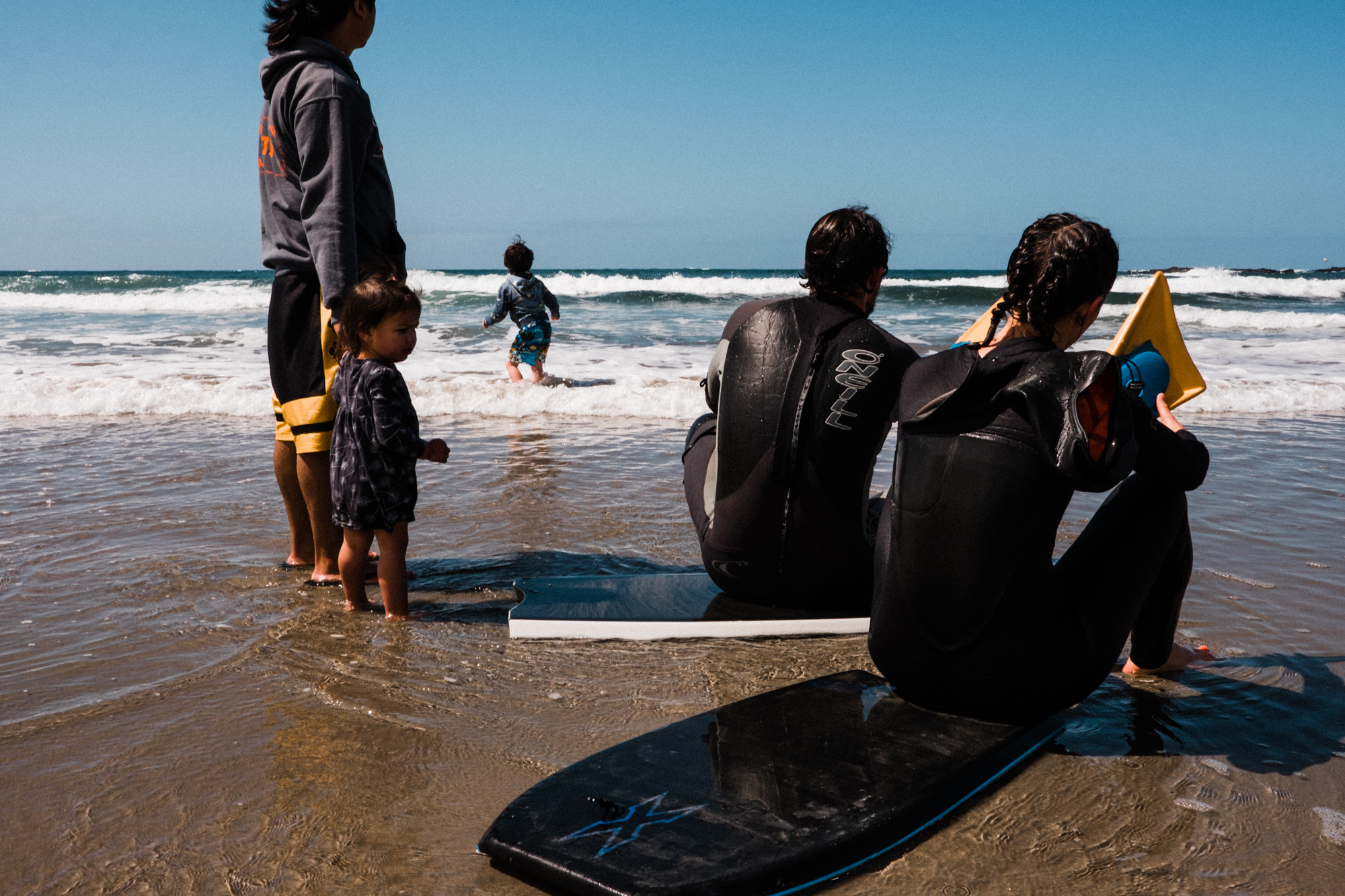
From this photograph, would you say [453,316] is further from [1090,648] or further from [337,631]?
[1090,648]

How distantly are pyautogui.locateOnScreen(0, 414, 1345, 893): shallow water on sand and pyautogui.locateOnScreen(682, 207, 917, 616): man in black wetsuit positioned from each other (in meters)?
0.37

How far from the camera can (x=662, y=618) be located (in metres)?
3.14

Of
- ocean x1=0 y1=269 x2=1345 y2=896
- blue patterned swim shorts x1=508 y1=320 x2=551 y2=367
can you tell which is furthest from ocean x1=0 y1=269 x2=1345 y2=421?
ocean x1=0 y1=269 x2=1345 y2=896

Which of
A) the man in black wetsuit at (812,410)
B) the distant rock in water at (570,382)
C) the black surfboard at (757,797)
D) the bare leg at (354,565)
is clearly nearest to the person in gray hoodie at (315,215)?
the bare leg at (354,565)

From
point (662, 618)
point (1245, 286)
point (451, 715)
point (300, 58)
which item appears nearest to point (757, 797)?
point (451, 715)

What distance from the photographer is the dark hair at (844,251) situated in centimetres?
280

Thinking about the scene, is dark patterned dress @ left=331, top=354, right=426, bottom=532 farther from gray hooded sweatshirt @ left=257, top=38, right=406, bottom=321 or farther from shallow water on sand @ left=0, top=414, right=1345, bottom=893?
shallow water on sand @ left=0, top=414, right=1345, bottom=893

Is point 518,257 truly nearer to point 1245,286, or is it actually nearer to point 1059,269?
point 1059,269

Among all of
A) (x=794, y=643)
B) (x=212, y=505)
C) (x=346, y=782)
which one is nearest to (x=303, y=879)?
(x=346, y=782)

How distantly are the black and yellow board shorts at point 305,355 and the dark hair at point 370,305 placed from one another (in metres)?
0.27

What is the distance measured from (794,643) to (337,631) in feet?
5.05

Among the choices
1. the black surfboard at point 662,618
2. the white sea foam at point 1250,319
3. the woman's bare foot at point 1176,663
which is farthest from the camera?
the white sea foam at point 1250,319

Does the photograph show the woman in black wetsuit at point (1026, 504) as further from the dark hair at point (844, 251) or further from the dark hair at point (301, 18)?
the dark hair at point (301, 18)

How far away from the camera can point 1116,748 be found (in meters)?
2.38
